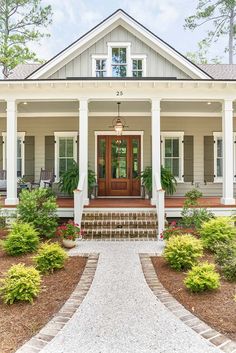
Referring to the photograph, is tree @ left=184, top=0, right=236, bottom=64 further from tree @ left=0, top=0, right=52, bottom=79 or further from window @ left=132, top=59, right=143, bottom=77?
window @ left=132, top=59, right=143, bottom=77

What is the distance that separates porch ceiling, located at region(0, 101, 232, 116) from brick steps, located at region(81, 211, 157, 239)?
3631 millimetres

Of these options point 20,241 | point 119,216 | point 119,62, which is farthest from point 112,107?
point 20,241

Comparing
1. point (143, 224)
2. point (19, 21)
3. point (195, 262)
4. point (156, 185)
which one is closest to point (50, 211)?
point (143, 224)

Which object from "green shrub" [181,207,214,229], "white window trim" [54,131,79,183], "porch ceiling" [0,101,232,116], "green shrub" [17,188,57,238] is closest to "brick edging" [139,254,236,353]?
"green shrub" [181,207,214,229]

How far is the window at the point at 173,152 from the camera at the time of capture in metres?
10.7

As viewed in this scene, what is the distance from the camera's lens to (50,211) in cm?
725

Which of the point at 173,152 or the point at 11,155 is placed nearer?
the point at 11,155

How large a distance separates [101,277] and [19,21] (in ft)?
70.3

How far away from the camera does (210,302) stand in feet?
12.2

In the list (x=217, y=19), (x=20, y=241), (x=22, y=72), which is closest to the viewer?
(x=20, y=241)

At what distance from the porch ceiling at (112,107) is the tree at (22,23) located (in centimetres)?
1167

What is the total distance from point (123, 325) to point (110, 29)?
9.81 m

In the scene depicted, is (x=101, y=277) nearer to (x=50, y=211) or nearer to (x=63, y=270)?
(x=63, y=270)

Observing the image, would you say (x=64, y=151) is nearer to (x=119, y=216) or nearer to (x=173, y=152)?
(x=173, y=152)
